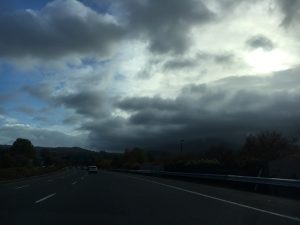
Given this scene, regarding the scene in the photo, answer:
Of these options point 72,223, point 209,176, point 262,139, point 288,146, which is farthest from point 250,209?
point 262,139

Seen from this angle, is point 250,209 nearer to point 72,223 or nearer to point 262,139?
point 72,223

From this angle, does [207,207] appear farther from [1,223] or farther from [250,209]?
[1,223]

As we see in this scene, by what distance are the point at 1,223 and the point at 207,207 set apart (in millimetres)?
7445

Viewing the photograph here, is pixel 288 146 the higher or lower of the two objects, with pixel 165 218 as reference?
higher

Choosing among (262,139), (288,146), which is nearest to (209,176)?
(288,146)

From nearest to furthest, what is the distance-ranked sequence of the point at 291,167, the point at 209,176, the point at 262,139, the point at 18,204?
the point at 18,204
the point at 291,167
the point at 209,176
the point at 262,139

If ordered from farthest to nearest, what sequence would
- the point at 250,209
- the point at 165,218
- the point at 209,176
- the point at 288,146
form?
the point at 288,146
the point at 209,176
the point at 250,209
the point at 165,218

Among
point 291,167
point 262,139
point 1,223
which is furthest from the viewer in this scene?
point 262,139

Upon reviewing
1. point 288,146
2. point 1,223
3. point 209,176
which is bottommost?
point 1,223

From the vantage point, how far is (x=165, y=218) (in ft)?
47.2

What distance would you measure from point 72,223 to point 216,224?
3.49 meters

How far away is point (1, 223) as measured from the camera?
1310 cm

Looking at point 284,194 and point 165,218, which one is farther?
point 284,194

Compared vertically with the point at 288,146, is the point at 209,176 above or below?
below
